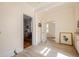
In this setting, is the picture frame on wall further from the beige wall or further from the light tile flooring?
the light tile flooring

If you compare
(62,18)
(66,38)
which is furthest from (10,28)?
(66,38)

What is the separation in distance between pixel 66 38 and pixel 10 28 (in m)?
3.09

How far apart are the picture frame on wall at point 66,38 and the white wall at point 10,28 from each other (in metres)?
2.32

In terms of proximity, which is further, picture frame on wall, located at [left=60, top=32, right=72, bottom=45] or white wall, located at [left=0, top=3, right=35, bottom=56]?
picture frame on wall, located at [left=60, top=32, right=72, bottom=45]

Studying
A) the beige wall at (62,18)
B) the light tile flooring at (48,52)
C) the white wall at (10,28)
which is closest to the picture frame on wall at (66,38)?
the beige wall at (62,18)

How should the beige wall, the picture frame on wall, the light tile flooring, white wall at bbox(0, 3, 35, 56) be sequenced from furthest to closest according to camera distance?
the picture frame on wall < the beige wall < the light tile flooring < white wall at bbox(0, 3, 35, 56)

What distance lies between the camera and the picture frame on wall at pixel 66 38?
4.86 m

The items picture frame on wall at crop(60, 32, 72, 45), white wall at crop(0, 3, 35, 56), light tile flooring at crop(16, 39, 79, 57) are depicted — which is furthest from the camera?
picture frame on wall at crop(60, 32, 72, 45)

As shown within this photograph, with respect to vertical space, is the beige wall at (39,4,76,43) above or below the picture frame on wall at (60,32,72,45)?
above

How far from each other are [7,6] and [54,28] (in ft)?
9.43

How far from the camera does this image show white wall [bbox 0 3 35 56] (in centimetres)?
264

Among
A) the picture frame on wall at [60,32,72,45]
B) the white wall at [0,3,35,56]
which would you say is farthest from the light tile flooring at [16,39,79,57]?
the picture frame on wall at [60,32,72,45]

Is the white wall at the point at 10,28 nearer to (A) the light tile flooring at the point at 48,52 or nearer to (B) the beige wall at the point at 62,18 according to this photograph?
(A) the light tile flooring at the point at 48,52

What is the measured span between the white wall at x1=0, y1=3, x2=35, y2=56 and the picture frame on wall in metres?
2.32
